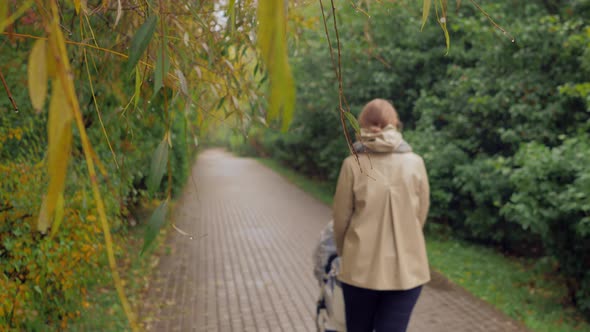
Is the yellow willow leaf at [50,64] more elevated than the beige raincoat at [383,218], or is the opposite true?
the yellow willow leaf at [50,64]

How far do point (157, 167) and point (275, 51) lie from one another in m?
0.77

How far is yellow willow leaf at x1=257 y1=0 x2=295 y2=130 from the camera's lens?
26.8 inches

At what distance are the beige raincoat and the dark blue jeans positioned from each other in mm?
110

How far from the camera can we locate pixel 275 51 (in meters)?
0.68

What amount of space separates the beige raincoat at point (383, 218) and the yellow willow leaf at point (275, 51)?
6.36ft

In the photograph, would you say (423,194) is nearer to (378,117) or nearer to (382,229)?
(382,229)

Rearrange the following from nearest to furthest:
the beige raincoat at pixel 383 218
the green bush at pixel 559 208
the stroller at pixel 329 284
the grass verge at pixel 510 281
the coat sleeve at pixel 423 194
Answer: the beige raincoat at pixel 383 218, the coat sleeve at pixel 423 194, the stroller at pixel 329 284, the green bush at pixel 559 208, the grass verge at pixel 510 281

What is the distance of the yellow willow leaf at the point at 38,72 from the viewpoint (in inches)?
29.2

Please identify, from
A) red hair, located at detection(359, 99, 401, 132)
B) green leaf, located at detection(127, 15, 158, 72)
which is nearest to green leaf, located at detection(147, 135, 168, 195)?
green leaf, located at detection(127, 15, 158, 72)

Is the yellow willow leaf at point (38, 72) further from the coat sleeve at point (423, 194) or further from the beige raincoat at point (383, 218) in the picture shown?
the coat sleeve at point (423, 194)

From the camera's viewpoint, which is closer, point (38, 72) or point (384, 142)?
point (38, 72)

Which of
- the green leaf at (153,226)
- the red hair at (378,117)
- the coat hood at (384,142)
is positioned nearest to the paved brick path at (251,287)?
the green leaf at (153,226)

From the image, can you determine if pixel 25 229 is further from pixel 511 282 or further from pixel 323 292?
pixel 511 282

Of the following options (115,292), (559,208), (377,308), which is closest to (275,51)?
(377,308)
